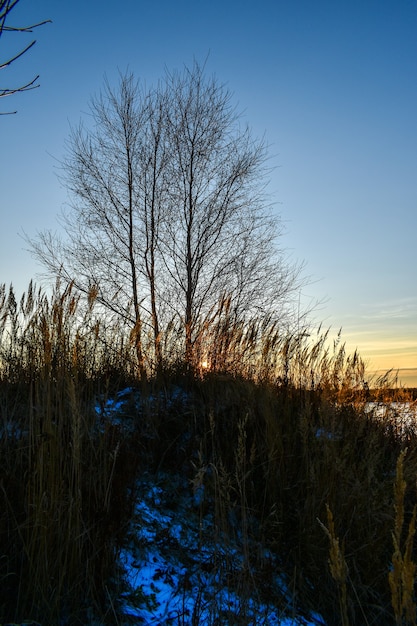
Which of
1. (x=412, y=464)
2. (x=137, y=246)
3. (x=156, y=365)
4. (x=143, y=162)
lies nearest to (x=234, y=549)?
(x=412, y=464)

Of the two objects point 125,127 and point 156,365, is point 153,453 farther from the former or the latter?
point 125,127

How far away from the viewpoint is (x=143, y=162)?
11.9 metres

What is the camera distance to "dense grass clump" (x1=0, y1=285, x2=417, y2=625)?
7.63 ft

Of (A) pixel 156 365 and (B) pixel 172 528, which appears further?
(A) pixel 156 365

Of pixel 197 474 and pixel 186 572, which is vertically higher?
pixel 197 474

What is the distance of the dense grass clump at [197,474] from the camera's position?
2326 mm

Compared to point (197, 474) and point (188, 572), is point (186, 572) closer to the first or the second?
point (188, 572)

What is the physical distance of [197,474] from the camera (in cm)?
227

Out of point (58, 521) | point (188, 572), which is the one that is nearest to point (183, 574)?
point (188, 572)

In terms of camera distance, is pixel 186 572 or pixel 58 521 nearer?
pixel 58 521

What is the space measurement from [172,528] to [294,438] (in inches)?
46.2

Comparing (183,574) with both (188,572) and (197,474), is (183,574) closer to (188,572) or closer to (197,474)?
(188,572)

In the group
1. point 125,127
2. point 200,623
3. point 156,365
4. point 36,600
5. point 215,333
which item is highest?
point 125,127

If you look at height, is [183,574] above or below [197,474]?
below
